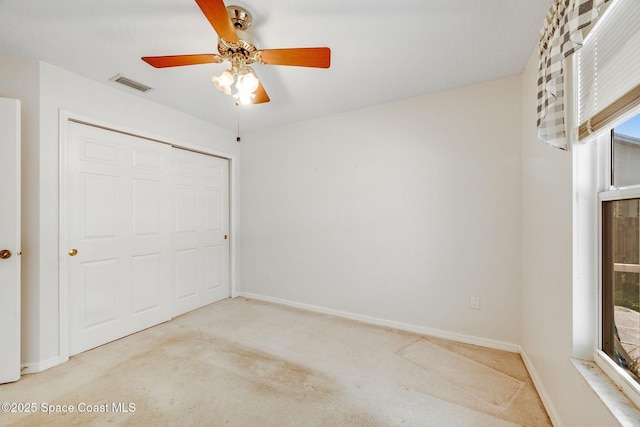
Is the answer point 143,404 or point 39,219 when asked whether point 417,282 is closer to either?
point 143,404

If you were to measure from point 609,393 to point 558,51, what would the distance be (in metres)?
1.46

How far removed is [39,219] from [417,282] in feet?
11.0

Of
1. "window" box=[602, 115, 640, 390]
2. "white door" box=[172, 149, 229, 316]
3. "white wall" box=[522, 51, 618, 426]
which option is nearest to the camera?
"window" box=[602, 115, 640, 390]

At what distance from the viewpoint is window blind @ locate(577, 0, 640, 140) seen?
923 millimetres

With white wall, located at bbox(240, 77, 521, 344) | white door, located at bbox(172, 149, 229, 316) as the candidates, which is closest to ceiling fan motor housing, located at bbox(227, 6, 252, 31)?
white wall, located at bbox(240, 77, 521, 344)

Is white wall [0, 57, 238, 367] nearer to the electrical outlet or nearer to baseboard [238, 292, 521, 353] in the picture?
baseboard [238, 292, 521, 353]

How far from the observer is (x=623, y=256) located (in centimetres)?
110

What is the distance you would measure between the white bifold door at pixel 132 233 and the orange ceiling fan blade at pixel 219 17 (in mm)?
1886

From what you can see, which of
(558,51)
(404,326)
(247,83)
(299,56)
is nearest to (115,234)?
(247,83)

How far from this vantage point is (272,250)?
3.59 metres

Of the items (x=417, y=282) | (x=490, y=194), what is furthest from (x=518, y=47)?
(x=417, y=282)

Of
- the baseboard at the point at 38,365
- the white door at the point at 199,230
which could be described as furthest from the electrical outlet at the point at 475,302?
the baseboard at the point at 38,365

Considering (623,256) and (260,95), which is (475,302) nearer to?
(623,256)

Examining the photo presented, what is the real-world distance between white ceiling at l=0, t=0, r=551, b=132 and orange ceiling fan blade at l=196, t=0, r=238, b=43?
25 centimetres
